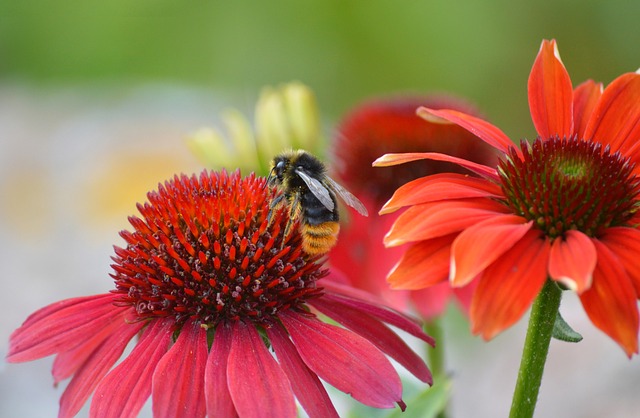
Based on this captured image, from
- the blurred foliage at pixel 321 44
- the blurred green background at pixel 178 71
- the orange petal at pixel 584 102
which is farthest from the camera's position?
the blurred foliage at pixel 321 44

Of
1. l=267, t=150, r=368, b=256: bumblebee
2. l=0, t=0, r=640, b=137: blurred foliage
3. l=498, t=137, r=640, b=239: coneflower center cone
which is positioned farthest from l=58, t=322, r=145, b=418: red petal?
l=0, t=0, r=640, b=137: blurred foliage

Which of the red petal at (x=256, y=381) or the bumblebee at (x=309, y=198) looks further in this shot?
the bumblebee at (x=309, y=198)

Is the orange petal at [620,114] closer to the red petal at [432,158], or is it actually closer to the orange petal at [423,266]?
the red petal at [432,158]

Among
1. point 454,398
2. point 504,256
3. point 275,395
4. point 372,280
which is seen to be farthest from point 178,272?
point 454,398

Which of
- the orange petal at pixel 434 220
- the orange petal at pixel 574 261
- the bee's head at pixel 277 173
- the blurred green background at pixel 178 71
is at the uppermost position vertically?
the bee's head at pixel 277 173

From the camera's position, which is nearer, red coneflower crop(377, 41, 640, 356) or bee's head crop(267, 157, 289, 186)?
red coneflower crop(377, 41, 640, 356)

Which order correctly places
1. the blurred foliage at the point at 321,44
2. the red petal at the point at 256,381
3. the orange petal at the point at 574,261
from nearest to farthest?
the orange petal at the point at 574,261
the red petal at the point at 256,381
the blurred foliage at the point at 321,44

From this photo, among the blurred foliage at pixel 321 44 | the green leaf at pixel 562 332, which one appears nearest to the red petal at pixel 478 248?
the green leaf at pixel 562 332

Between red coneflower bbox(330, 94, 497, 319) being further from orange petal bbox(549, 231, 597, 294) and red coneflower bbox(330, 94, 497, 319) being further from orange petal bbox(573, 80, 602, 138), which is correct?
orange petal bbox(549, 231, 597, 294)
